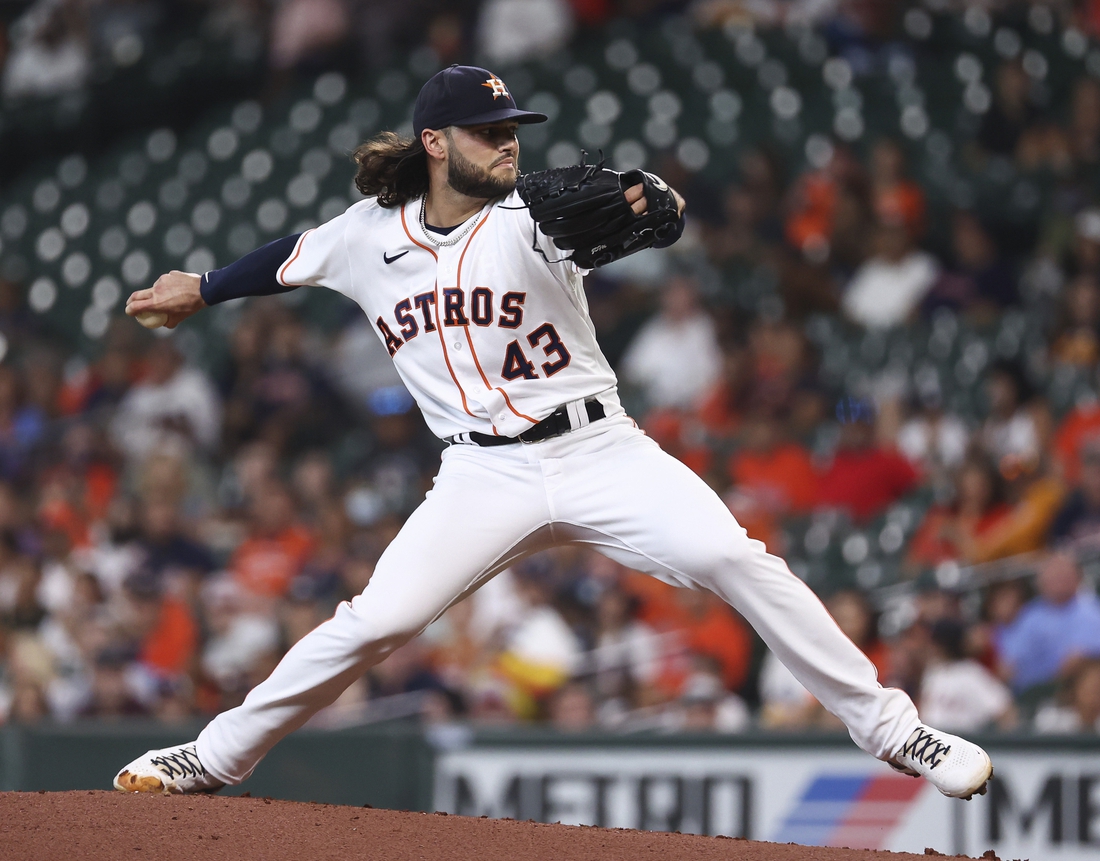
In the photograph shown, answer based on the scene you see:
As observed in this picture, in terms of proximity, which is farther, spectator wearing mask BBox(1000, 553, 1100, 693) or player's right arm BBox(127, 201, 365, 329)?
spectator wearing mask BBox(1000, 553, 1100, 693)

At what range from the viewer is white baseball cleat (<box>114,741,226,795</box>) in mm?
3689

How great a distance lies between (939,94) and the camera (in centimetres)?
891

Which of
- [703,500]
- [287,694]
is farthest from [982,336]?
[287,694]

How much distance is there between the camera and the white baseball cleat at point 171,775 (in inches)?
145

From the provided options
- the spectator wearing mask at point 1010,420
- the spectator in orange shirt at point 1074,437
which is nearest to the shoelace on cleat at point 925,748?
the spectator in orange shirt at point 1074,437

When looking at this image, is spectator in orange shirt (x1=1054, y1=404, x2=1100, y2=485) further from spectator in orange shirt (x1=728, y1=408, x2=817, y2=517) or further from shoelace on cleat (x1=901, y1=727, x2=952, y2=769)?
shoelace on cleat (x1=901, y1=727, x2=952, y2=769)

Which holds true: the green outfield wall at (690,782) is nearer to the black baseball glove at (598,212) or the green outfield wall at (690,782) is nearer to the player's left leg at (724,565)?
the player's left leg at (724,565)

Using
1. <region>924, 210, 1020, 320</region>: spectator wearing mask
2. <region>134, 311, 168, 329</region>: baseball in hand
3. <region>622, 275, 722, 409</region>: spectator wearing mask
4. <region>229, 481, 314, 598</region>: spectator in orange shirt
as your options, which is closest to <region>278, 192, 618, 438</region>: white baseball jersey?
<region>134, 311, 168, 329</region>: baseball in hand

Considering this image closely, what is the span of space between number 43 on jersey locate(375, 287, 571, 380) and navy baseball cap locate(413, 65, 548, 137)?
1.32 feet

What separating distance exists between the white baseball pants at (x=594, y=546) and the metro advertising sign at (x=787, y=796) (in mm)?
2022

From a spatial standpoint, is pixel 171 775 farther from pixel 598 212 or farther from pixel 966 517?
pixel 966 517

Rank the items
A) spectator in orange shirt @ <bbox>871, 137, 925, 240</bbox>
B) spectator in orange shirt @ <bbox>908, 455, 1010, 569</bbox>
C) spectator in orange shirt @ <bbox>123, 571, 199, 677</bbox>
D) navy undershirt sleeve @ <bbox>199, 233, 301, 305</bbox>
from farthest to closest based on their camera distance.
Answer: spectator in orange shirt @ <bbox>871, 137, 925, 240</bbox>, spectator in orange shirt @ <bbox>123, 571, 199, 677</bbox>, spectator in orange shirt @ <bbox>908, 455, 1010, 569</bbox>, navy undershirt sleeve @ <bbox>199, 233, 301, 305</bbox>

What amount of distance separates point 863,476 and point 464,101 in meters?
4.04

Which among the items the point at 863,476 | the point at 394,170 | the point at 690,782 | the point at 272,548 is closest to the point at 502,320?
the point at 394,170
